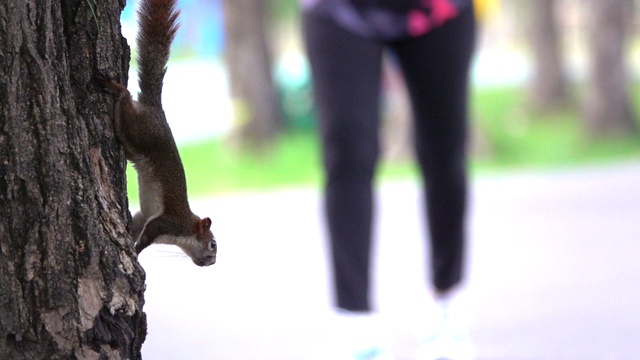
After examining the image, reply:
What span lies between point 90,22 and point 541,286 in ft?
12.3

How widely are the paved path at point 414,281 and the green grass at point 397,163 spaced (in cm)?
246

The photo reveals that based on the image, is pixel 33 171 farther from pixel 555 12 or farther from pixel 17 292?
pixel 555 12

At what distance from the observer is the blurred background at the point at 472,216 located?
16.2 feet

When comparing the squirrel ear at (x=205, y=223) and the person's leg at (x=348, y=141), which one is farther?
the person's leg at (x=348, y=141)

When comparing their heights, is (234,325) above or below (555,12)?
below

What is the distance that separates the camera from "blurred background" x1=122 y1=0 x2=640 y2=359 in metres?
4.93

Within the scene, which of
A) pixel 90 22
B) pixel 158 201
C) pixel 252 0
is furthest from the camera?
pixel 252 0

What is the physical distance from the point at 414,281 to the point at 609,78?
889cm

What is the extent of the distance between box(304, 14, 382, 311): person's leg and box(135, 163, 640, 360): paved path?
71cm

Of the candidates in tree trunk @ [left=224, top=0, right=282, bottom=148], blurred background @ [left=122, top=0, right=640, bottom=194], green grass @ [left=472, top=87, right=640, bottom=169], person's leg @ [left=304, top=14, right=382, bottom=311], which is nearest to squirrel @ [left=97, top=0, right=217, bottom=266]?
person's leg @ [left=304, top=14, right=382, bottom=311]

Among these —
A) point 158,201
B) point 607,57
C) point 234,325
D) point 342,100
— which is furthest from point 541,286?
point 607,57

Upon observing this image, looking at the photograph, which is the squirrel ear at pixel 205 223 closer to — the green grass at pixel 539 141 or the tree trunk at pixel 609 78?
the green grass at pixel 539 141

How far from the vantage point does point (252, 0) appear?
15328 mm

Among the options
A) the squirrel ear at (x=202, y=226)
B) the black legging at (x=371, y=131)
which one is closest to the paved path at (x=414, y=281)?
the squirrel ear at (x=202, y=226)
